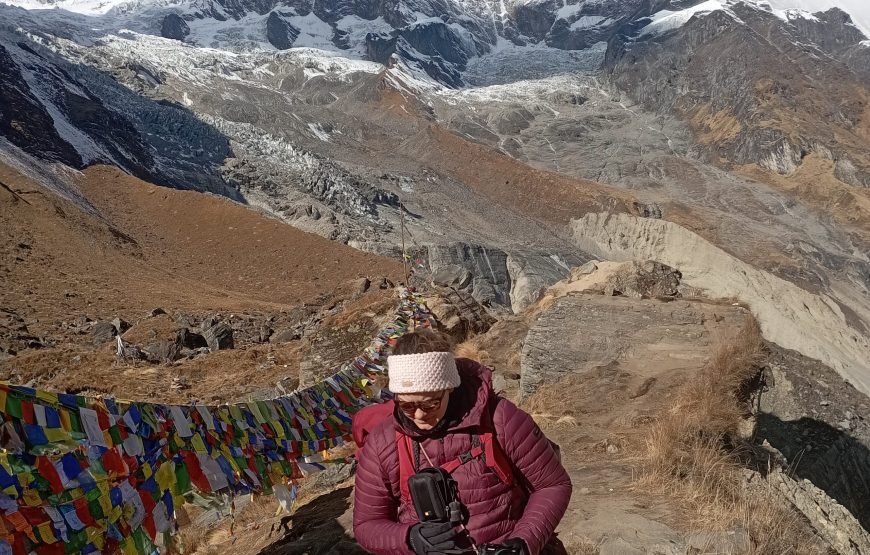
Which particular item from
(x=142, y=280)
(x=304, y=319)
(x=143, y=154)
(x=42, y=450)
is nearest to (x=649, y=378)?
(x=42, y=450)

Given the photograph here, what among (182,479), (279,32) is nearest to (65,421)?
(182,479)

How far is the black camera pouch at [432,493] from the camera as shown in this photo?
8.02ft

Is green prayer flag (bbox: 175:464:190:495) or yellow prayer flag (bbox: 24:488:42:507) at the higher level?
yellow prayer flag (bbox: 24:488:42:507)

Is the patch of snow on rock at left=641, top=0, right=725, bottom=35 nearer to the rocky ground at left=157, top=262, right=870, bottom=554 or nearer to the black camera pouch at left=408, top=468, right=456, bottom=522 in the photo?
the rocky ground at left=157, top=262, right=870, bottom=554

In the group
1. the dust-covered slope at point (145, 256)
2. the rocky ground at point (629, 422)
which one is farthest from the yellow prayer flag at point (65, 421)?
the dust-covered slope at point (145, 256)

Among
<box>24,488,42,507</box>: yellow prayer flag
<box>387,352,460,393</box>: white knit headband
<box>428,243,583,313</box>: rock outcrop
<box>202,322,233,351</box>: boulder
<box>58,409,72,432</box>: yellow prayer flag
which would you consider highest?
<box>387,352,460,393</box>: white knit headband

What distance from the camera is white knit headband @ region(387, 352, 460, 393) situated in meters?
2.51

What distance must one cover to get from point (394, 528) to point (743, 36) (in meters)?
105

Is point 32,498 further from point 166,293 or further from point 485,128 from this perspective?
point 485,128

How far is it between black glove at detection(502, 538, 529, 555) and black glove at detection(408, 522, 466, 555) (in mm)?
170

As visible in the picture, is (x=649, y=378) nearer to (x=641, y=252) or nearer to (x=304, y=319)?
(x=304, y=319)

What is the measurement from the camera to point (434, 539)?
246cm

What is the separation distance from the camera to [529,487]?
8.73 feet

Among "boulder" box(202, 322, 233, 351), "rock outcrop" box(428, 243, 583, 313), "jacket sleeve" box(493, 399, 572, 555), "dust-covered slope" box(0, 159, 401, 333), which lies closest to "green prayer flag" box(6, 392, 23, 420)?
"jacket sleeve" box(493, 399, 572, 555)
